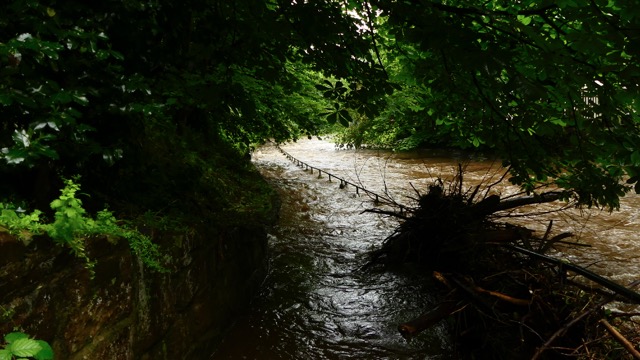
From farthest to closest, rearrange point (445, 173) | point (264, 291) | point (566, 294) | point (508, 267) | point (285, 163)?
point (285, 163) < point (445, 173) < point (264, 291) < point (508, 267) < point (566, 294)

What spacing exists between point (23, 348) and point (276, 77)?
8.25 ft

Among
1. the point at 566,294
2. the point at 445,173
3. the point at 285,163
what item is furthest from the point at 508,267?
the point at 285,163

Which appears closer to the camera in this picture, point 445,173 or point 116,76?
point 116,76

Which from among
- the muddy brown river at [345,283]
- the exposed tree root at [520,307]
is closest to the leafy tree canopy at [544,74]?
the exposed tree root at [520,307]

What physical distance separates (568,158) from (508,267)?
3.78 ft

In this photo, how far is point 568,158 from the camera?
3236 mm

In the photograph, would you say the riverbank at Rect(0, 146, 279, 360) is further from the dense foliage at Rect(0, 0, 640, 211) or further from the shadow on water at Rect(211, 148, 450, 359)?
the dense foliage at Rect(0, 0, 640, 211)

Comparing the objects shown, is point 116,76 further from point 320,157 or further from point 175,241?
point 320,157

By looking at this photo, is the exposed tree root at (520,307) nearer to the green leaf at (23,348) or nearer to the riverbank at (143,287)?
the riverbank at (143,287)

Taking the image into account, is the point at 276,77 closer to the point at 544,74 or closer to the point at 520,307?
the point at 544,74

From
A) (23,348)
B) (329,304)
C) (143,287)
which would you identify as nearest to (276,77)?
(143,287)

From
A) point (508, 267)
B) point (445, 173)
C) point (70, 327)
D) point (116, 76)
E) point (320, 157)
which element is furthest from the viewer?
point (320, 157)

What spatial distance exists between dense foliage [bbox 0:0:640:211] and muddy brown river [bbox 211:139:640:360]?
164 centimetres

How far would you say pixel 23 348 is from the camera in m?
1.49
